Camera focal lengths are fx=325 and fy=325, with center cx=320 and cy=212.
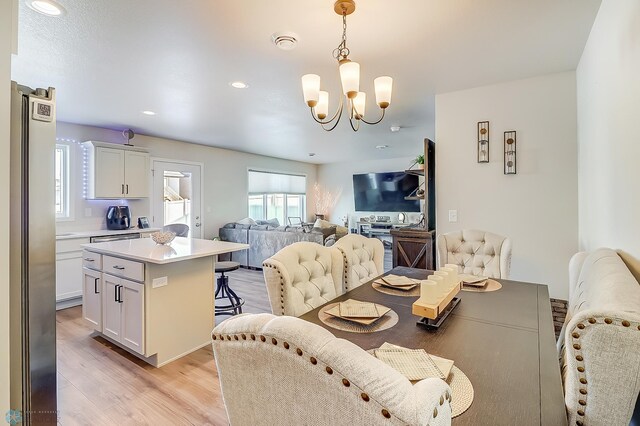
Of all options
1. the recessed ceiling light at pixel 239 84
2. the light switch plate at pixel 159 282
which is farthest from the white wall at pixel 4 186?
the recessed ceiling light at pixel 239 84

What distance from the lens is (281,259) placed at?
1.71 meters

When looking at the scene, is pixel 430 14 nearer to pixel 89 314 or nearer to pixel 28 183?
pixel 28 183

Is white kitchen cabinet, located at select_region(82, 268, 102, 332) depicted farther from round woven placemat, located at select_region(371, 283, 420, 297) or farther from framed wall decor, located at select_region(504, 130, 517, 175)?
framed wall decor, located at select_region(504, 130, 517, 175)

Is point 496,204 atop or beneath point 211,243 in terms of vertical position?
atop

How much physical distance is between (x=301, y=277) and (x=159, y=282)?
1.42 meters

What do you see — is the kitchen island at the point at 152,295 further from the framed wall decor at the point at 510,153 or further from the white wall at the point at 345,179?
the white wall at the point at 345,179

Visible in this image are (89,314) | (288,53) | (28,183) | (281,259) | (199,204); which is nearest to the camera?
(28,183)

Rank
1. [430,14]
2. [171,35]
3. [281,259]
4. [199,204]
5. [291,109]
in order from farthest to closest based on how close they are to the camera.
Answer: [199,204]
[291,109]
[171,35]
[430,14]
[281,259]

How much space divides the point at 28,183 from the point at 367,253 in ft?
6.43

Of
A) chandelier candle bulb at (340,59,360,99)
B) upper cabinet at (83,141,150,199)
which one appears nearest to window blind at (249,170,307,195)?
upper cabinet at (83,141,150,199)

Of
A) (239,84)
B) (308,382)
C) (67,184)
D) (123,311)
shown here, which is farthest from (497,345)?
(67,184)

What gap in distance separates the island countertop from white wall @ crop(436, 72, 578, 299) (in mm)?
2330

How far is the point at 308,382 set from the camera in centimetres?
59

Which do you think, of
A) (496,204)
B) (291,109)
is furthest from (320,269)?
(291,109)
